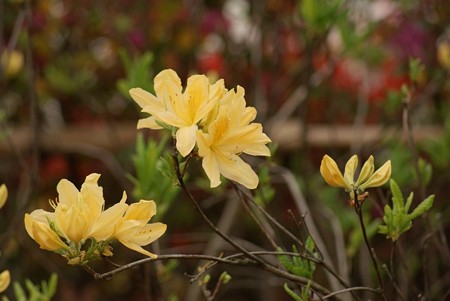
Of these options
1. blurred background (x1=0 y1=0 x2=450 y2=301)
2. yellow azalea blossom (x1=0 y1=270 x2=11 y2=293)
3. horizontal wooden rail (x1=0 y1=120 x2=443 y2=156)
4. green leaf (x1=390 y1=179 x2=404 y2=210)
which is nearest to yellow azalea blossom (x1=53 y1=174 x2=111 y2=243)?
yellow azalea blossom (x1=0 y1=270 x2=11 y2=293)

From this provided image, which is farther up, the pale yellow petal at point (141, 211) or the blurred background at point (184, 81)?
the pale yellow petal at point (141, 211)

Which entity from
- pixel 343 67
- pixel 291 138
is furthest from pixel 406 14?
pixel 343 67

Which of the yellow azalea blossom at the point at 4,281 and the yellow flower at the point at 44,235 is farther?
the yellow azalea blossom at the point at 4,281

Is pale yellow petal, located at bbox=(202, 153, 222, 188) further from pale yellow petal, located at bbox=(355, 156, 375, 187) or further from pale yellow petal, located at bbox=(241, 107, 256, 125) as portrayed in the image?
pale yellow petal, located at bbox=(355, 156, 375, 187)

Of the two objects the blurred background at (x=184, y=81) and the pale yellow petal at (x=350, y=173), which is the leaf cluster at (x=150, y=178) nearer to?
the pale yellow petal at (x=350, y=173)

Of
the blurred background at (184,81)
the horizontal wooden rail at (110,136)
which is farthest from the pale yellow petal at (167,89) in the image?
the horizontal wooden rail at (110,136)

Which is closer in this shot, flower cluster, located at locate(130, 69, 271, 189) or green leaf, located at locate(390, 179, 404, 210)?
flower cluster, located at locate(130, 69, 271, 189)
